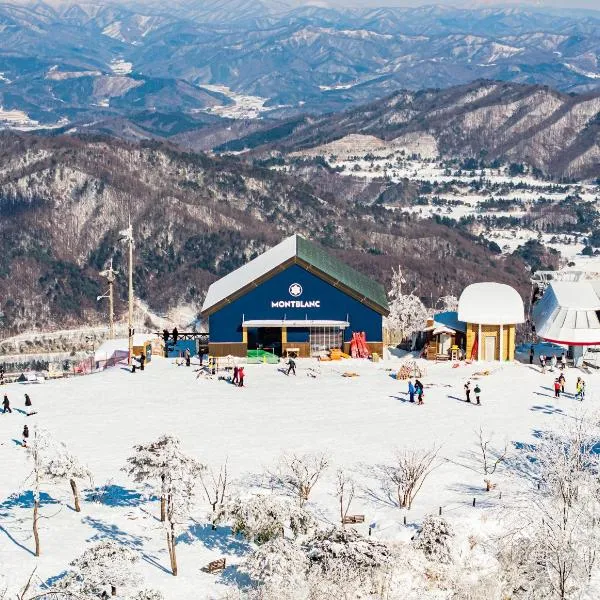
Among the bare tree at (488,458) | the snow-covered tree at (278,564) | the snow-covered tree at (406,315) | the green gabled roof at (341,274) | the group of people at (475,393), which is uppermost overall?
the green gabled roof at (341,274)

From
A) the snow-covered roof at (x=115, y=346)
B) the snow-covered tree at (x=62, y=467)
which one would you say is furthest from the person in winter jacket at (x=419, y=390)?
the snow-covered tree at (x=62, y=467)

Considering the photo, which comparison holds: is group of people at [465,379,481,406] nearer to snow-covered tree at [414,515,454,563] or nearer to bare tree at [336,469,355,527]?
bare tree at [336,469,355,527]

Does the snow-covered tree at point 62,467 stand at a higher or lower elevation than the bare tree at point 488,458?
higher

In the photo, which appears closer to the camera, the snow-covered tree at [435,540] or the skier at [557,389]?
the snow-covered tree at [435,540]

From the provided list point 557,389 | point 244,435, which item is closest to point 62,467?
point 244,435

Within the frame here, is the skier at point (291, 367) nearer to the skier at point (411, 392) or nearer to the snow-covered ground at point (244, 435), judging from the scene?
the snow-covered ground at point (244, 435)

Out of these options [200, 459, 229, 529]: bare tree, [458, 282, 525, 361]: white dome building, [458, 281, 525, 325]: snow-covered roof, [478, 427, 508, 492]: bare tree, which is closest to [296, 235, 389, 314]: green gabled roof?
[458, 281, 525, 325]: snow-covered roof

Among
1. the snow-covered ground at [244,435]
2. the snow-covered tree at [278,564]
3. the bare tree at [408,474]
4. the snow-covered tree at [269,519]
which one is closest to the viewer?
the snow-covered tree at [278,564]
